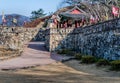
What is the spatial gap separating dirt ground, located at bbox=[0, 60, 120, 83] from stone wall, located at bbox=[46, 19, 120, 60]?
2209 millimetres

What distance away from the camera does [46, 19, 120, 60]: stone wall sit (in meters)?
28.7

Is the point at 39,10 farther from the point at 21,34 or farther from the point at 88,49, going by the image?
the point at 88,49

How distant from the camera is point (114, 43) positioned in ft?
94.2

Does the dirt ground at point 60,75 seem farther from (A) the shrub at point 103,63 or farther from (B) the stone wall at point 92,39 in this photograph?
(B) the stone wall at point 92,39

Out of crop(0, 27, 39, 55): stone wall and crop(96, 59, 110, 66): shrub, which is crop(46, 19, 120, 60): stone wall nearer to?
crop(96, 59, 110, 66): shrub

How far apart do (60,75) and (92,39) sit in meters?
12.1

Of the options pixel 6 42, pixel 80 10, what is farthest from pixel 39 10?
pixel 6 42

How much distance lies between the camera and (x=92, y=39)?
34219mm

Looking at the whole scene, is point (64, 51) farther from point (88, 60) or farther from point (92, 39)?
point (88, 60)

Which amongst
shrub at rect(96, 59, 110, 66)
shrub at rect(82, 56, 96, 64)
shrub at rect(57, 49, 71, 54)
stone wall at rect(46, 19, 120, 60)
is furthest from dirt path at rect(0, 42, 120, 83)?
shrub at rect(57, 49, 71, 54)

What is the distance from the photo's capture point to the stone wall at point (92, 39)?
28.7 metres

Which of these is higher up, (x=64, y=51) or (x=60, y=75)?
(x=64, y=51)

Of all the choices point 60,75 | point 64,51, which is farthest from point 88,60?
point 64,51

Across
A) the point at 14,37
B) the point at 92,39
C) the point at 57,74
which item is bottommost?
the point at 57,74
